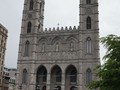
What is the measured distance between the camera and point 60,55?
175ft

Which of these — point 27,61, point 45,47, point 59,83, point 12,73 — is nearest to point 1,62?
point 27,61

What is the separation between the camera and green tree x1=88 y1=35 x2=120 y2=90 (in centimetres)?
1711

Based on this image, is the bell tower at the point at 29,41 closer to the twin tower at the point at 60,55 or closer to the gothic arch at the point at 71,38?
the twin tower at the point at 60,55

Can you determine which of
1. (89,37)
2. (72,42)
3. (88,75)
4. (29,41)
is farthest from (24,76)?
(89,37)

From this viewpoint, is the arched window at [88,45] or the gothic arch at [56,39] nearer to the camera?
the arched window at [88,45]

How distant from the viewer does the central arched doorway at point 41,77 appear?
54.4 metres

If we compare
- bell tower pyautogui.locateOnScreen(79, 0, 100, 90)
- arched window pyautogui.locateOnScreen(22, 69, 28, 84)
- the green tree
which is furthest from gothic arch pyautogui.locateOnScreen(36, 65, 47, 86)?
the green tree

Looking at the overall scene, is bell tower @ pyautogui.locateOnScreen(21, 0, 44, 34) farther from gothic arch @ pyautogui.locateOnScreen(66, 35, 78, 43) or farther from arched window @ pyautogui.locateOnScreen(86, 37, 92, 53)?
arched window @ pyautogui.locateOnScreen(86, 37, 92, 53)

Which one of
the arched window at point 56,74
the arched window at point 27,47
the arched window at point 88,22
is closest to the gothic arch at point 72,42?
the arched window at point 88,22

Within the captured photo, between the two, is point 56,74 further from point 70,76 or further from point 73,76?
point 73,76

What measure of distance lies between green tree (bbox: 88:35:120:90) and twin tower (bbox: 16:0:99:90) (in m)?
31.4

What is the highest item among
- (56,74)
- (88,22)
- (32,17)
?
(32,17)

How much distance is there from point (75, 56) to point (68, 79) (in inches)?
218

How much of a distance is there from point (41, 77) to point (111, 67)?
3879 centimetres
